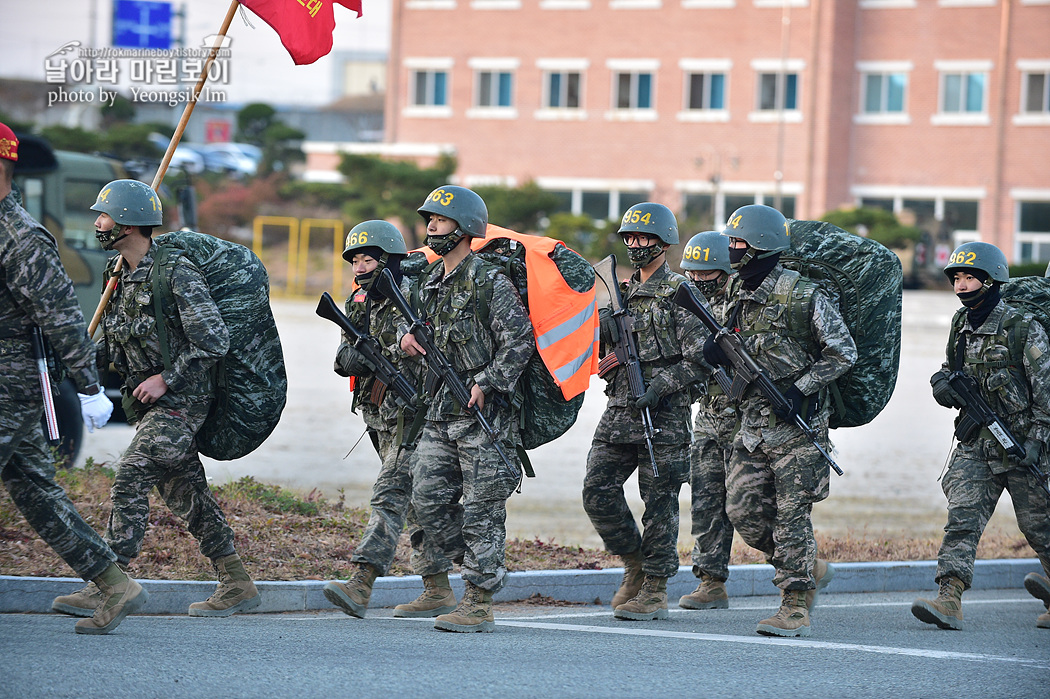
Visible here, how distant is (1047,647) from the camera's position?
6566 millimetres

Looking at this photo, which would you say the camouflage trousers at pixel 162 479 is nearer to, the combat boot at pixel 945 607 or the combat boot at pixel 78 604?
the combat boot at pixel 78 604

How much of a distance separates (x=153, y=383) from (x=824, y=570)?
162 inches

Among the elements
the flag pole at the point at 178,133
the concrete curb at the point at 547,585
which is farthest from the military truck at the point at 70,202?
the concrete curb at the point at 547,585

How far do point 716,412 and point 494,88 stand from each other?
37847mm

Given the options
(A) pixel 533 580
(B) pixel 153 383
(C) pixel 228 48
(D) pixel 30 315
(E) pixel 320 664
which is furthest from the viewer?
(C) pixel 228 48

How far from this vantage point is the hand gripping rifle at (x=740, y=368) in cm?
673

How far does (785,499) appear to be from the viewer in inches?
265

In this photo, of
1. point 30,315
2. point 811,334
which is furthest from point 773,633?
point 30,315

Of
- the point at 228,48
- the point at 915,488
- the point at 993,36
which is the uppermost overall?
the point at 993,36

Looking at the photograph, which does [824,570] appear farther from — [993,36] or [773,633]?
[993,36]

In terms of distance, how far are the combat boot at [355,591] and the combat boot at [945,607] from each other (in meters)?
3.08

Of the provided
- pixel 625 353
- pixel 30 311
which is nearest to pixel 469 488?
pixel 625 353

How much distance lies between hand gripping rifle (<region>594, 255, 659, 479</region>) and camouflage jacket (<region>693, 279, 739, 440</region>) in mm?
504

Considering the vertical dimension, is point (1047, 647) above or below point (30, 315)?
below
